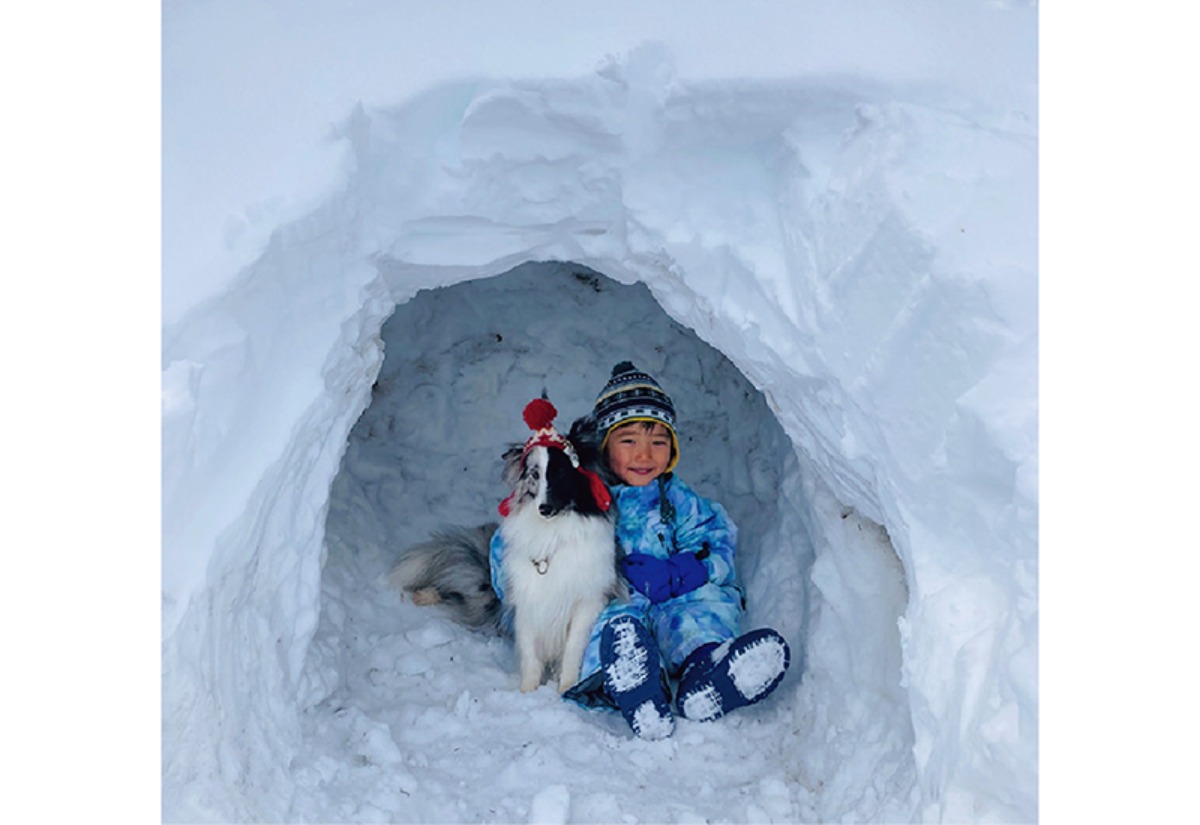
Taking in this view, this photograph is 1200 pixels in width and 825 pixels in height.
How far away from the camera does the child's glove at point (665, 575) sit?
10.6 ft

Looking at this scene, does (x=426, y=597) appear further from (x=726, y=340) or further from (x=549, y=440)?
(x=726, y=340)

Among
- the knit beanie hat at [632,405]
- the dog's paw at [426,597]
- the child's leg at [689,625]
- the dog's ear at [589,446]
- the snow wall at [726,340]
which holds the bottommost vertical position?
the dog's paw at [426,597]

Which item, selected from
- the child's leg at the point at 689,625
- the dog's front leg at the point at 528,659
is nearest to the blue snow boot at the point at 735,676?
the child's leg at the point at 689,625

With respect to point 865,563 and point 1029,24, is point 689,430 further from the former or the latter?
point 1029,24

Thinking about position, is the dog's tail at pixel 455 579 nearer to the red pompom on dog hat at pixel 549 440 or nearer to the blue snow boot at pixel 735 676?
the red pompom on dog hat at pixel 549 440

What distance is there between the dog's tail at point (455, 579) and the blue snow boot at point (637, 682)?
619 mm

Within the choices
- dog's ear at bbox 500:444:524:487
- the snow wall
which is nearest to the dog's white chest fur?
dog's ear at bbox 500:444:524:487

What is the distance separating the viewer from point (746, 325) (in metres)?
2.66

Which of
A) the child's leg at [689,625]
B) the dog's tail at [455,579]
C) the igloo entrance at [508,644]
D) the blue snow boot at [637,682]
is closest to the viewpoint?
the igloo entrance at [508,644]

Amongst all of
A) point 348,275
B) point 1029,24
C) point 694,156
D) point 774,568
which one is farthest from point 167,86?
point 774,568

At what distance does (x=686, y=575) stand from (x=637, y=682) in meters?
0.52

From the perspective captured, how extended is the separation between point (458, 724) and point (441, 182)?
1438 mm

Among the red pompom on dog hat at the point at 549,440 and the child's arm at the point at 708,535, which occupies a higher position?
the red pompom on dog hat at the point at 549,440

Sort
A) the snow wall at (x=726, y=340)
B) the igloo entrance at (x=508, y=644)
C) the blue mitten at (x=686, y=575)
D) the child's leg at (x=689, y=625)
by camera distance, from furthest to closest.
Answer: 1. the blue mitten at (x=686, y=575)
2. the child's leg at (x=689, y=625)
3. the igloo entrance at (x=508, y=644)
4. the snow wall at (x=726, y=340)
